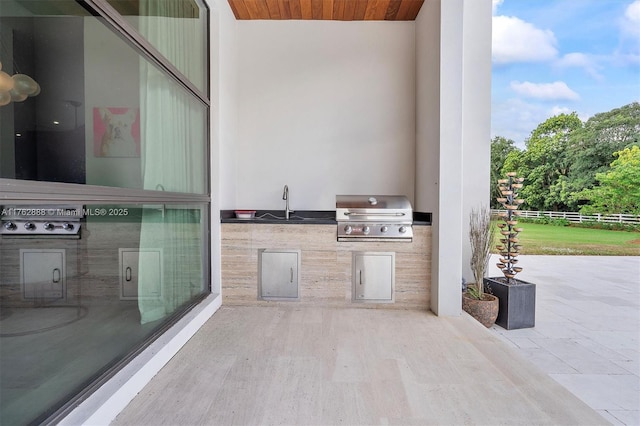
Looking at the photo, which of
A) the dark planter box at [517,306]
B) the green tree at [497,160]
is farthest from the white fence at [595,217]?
the dark planter box at [517,306]

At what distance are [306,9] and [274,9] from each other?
0.37 meters

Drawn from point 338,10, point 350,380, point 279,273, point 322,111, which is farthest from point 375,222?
point 338,10

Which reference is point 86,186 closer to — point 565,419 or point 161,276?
point 161,276

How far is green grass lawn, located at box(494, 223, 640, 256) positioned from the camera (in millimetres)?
6219

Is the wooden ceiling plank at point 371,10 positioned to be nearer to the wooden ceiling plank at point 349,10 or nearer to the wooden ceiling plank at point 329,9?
the wooden ceiling plank at point 329,9

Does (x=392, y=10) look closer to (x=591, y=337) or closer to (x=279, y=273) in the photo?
(x=279, y=273)

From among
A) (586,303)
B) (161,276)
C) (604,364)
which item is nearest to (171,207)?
(161,276)

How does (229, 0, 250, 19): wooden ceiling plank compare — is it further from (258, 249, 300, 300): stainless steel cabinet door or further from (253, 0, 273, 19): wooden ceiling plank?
(258, 249, 300, 300): stainless steel cabinet door

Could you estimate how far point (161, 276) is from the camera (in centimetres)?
232

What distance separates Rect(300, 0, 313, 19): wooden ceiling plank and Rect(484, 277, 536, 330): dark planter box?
371cm

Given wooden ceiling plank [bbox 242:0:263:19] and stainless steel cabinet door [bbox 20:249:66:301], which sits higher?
wooden ceiling plank [bbox 242:0:263:19]

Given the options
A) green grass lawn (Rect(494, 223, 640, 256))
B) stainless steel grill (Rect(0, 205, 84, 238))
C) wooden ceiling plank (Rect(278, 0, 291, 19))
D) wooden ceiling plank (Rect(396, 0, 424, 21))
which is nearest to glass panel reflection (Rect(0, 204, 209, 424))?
stainless steel grill (Rect(0, 205, 84, 238))

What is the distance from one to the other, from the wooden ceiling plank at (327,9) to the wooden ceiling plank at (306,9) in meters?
0.16

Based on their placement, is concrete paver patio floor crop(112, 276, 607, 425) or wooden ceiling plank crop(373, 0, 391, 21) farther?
wooden ceiling plank crop(373, 0, 391, 21)
